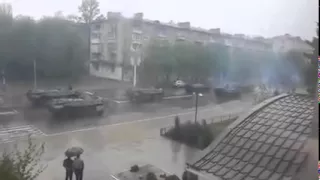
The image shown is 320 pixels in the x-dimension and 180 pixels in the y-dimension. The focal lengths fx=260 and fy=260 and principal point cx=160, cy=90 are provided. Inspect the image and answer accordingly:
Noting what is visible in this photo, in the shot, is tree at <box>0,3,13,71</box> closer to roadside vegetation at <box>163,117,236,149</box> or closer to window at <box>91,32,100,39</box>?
window at <box>91,32,100,39</box>

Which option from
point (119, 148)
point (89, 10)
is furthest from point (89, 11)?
point (119, 148)

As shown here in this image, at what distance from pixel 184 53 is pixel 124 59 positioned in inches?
14.9

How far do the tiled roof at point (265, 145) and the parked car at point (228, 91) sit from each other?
116 millimetres

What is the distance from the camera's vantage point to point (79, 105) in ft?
5.31

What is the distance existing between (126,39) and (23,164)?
0.87 m

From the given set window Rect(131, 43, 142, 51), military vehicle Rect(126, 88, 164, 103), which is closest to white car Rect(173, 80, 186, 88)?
military vehicle Rect(126, 88, 164, 103)

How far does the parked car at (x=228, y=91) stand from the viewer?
1.21 m

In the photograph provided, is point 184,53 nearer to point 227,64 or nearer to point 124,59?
point 227,64

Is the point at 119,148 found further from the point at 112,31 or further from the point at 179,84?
the point at 112,31

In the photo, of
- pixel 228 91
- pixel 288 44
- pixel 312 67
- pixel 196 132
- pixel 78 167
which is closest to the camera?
pixel 312 67

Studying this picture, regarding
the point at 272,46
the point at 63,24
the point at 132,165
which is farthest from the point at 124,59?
the point at 272,46

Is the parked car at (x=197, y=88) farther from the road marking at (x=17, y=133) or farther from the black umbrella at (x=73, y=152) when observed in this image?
the road marking at (x=17, y=133)

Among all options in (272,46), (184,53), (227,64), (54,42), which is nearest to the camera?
(272,46)

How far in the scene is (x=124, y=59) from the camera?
5.00 feet
